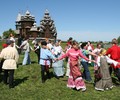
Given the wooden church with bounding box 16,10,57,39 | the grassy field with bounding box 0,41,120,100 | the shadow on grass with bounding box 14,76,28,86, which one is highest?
the wooden church with bounding box 16,10,57,39

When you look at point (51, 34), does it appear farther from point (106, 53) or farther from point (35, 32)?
point (106, 53)

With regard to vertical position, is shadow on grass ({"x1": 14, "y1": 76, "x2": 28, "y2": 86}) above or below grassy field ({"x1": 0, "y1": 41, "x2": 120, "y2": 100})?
above

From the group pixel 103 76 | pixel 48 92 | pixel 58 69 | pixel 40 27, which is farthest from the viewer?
pixel 40 27

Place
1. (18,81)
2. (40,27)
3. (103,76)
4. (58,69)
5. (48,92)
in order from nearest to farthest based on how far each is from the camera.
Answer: (48,92)
(103,76)
(18,81)
(58,69)
(40,27)

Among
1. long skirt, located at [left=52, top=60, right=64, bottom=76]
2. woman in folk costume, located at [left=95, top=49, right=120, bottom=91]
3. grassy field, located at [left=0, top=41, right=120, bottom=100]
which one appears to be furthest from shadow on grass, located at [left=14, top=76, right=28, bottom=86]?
woman in folk costume, located at [left=95, top=49, right=120, bottom=91]

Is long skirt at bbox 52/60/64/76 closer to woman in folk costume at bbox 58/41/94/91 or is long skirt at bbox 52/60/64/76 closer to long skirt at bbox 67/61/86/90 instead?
woman in folk costume at bbox 58/41/94/91

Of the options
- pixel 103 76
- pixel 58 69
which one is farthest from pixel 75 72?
pixel 58 69

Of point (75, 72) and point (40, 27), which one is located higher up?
point (40, 27)

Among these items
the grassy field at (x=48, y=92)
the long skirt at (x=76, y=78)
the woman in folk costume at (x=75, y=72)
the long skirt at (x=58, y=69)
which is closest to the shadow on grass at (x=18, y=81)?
the grassy field at (x=48, y=92)

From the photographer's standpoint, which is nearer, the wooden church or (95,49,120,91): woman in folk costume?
(95,49,120,91): woman in folk costume

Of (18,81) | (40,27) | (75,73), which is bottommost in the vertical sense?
(18,81)

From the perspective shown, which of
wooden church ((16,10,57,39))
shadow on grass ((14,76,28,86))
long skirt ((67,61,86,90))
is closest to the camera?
long skirt ((67,61,86,90))

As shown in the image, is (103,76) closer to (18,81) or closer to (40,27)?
(18,81)

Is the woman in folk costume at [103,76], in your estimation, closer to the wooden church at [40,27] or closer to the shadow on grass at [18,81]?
the shadow on grass at [18,81]
